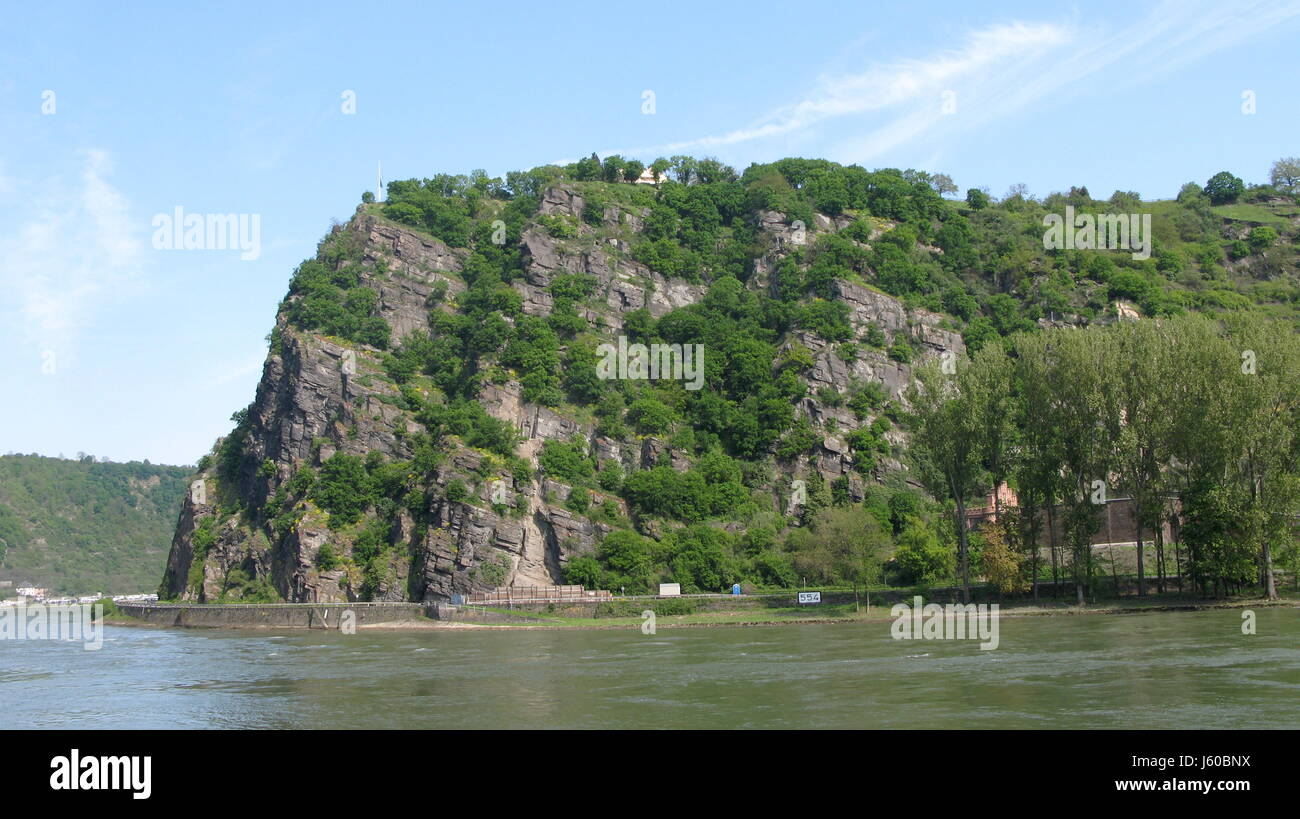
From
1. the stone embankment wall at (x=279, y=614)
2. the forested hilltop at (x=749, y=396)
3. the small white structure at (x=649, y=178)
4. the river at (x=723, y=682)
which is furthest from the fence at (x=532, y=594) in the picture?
the small white structure at (x=649, y=178)

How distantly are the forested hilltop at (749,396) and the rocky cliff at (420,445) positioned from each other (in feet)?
1.28

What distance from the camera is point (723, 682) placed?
44.1 metres

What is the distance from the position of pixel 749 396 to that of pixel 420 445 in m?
39.7

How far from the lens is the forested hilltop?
252ft

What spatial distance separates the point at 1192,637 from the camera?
53156mm

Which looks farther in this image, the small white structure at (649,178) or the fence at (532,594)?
the small white structure at (649,178)

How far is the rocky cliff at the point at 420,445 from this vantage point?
105 metres

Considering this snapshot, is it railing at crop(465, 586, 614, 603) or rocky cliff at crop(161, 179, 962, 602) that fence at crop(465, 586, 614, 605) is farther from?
rocky cliff at crop(161, 179, 962, 602)

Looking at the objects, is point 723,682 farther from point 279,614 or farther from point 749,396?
point 749,396

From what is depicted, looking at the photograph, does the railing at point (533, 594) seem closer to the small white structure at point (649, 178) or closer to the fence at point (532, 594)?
the fence at point (532, 594)

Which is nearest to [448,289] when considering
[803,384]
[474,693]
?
[803,384]

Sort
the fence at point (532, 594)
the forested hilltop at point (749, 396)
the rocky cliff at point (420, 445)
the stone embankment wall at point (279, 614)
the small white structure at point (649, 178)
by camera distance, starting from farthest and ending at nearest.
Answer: the small white structure at point (649, 178), the rocky cliff at point (420, 445), the fence at point (532, 594), the stone embankment wall at point (279, 614), the forested hilltop at point (749, 396)
